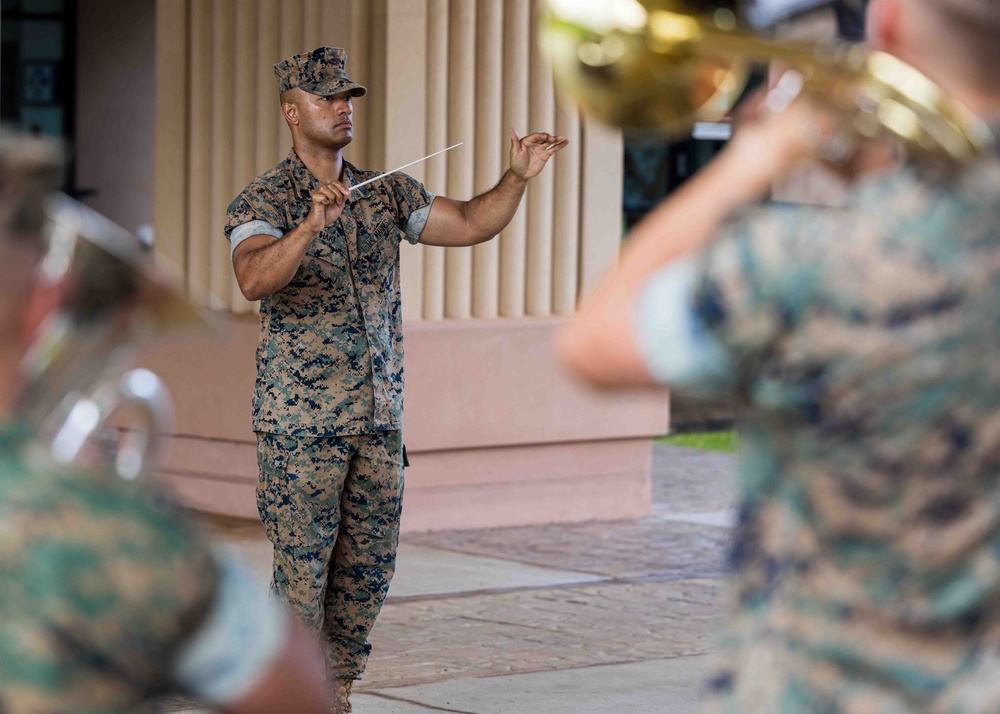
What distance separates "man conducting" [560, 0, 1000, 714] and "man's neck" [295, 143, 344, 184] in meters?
3.67

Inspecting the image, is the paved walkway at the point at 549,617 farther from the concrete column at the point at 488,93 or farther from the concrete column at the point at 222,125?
the concrete column at the point at 488,93

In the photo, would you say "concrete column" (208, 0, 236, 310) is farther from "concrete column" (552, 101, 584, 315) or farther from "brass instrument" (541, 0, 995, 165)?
"brass instrument" (541, 0, 995, 165)

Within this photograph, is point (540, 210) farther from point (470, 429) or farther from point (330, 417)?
point (330, 417)

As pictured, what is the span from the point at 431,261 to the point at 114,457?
690 cm

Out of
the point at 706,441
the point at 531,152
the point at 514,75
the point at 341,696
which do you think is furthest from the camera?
the point at 706,441

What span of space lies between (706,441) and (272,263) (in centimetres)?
877

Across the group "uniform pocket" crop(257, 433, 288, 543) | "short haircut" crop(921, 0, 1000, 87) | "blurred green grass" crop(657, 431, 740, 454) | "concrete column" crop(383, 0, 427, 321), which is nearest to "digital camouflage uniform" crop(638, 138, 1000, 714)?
"short haircut" crop(921, 0, 1000, 87)

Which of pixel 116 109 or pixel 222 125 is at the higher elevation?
pixel 116 109

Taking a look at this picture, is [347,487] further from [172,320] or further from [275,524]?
[172,320]

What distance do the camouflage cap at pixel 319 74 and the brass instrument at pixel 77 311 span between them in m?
3.83

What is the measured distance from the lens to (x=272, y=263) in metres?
5.04

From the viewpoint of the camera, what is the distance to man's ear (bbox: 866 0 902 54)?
74.1 inches

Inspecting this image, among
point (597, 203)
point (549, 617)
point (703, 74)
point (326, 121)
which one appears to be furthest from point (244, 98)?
point (703, 74)

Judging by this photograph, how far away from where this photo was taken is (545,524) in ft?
30.7
